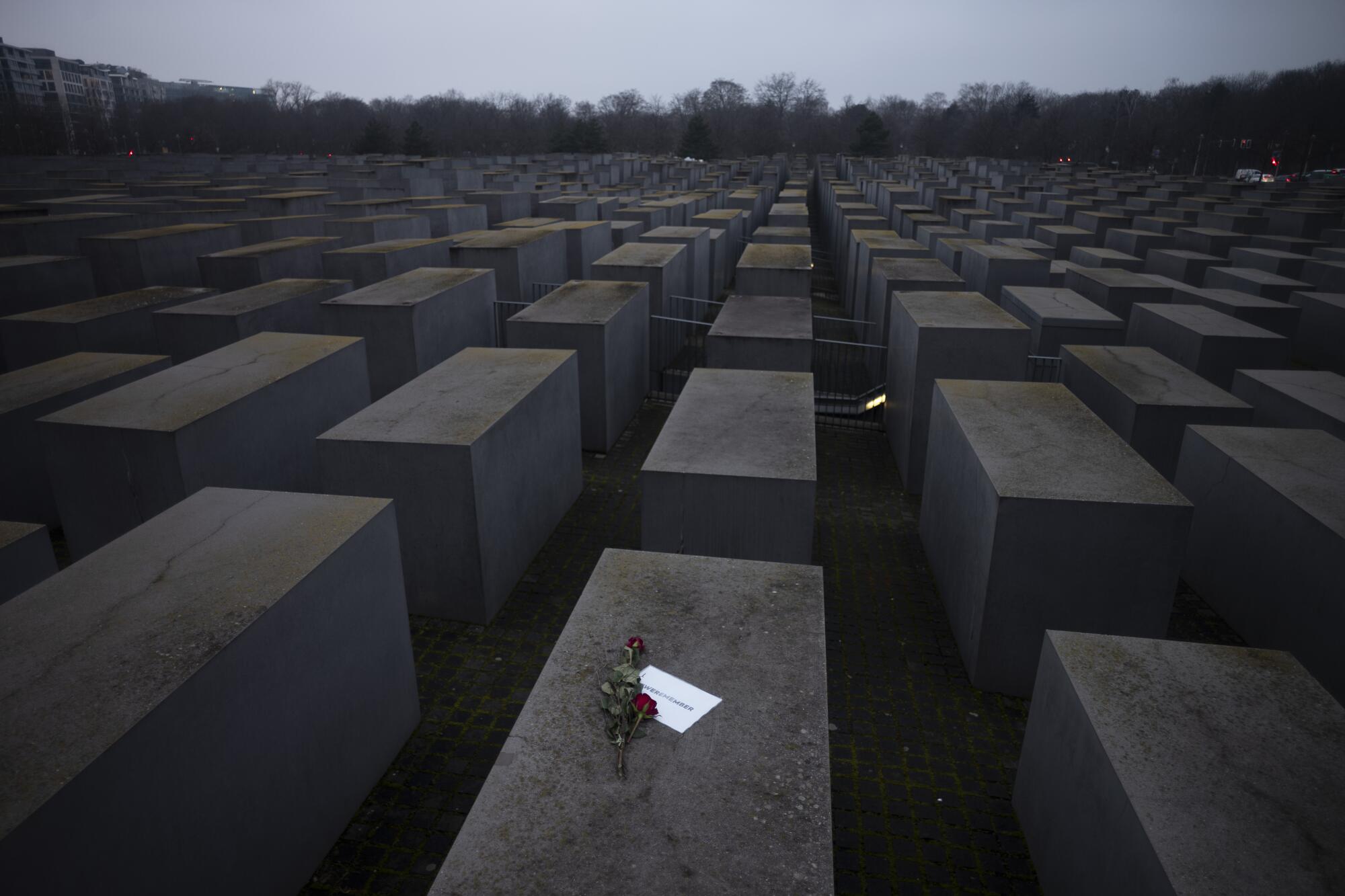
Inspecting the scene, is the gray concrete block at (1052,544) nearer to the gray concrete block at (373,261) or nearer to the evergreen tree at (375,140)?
the gray concrete block at (373,261)

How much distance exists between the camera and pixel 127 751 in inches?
126

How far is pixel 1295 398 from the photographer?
870 cm

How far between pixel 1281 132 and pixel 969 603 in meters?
86.2

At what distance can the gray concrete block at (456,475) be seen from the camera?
6.54 meters

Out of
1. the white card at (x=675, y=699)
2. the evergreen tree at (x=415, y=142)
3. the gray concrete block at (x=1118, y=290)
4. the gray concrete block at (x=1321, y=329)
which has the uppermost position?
the evergreen tree at (x=415, y=142)

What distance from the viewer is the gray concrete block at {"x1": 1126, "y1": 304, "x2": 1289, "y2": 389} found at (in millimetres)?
10977

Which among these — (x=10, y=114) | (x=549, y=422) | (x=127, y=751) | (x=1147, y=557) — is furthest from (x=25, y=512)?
(x=10, y=114)

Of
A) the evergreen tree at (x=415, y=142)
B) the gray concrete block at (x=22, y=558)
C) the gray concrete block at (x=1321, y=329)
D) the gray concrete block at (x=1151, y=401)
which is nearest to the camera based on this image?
the gray concrete block at (x=22, y=558)

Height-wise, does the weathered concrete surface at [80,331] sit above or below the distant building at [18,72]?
below

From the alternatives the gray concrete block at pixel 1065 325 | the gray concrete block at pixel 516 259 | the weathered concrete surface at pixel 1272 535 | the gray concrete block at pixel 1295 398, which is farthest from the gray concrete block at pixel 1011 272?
the gray concrete block at pixel 516 259

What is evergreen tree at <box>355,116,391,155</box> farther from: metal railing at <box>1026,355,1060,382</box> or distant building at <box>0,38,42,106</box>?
distant building at <box>0,38,42,106</box>

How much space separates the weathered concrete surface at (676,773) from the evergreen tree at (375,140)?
65792 mm

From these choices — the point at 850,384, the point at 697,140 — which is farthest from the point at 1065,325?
the point at 697,140

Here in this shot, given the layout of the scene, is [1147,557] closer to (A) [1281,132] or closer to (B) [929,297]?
(B) [929,297]
